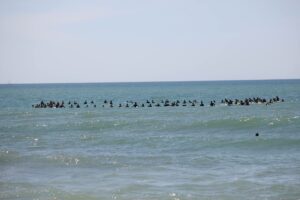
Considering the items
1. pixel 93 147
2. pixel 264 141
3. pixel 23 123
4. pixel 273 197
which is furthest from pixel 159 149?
pixel 23 123

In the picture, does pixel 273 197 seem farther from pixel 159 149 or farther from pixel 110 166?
pixel 159 149

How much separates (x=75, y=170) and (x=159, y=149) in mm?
7221

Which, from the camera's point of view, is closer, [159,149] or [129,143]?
[159,149]

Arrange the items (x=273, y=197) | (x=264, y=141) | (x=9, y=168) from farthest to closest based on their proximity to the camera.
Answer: (x=264, y=141) < (x=9, y=168) < (x=273, y=197)

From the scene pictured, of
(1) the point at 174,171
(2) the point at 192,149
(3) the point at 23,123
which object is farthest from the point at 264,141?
(3) the point at 23,123

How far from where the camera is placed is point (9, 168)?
73.9 ft

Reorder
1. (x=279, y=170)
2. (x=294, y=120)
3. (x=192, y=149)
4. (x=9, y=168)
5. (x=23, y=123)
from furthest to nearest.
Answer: (x=23, y=123) → (x=294, y=120) → (x=192, y=149) → (x=9, y=168) → (x=279, y=170)

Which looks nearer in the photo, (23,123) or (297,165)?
(297,165)

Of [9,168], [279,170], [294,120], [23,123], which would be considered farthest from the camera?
[23,123]

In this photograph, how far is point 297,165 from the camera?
22.0 m

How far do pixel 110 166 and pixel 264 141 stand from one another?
10533 mm

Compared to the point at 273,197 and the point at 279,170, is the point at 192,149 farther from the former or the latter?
the point at 273,197

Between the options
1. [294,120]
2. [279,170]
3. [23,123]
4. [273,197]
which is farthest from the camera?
[23,123]

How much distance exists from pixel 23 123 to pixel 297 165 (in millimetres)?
29012
